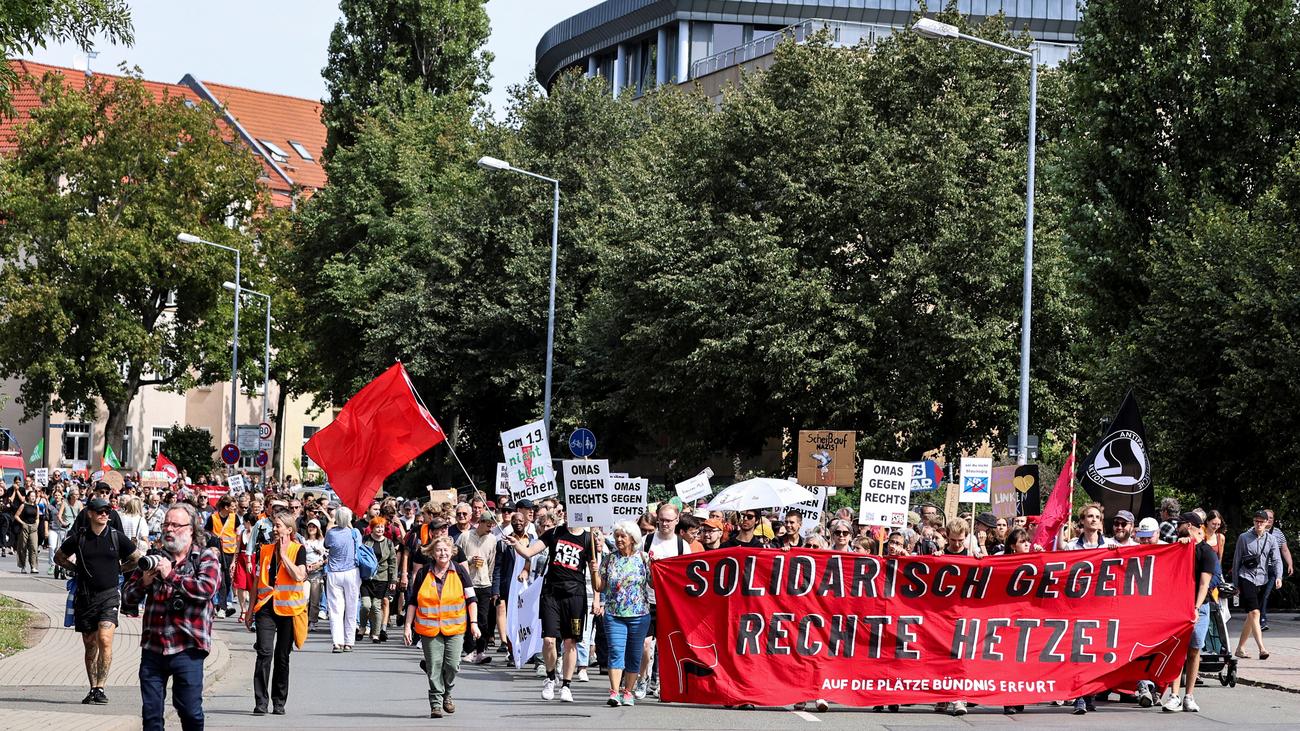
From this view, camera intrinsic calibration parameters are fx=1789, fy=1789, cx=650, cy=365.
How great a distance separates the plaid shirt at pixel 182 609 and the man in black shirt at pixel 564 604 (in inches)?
195

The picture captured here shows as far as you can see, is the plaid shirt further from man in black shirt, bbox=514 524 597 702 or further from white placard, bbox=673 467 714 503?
white placard, bbox=673 467 714 503

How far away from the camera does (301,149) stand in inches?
3848

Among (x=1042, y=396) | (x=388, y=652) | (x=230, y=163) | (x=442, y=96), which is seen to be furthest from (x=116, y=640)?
(x=230, y=163)

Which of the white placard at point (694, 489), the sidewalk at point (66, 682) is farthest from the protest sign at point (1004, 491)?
the sidewalk at point (66, 682)

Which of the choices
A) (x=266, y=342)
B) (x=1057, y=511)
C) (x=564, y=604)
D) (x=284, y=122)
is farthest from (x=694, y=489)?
(x=284, y=122)

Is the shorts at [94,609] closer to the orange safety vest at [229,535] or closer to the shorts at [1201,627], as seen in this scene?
the shorts at [1201,627]

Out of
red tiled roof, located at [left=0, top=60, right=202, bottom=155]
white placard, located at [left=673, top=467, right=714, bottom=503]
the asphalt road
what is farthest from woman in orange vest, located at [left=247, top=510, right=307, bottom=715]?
red tiled roof, located at [left=0, top=60, right=202, bottom=155]

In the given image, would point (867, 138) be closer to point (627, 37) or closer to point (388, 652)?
point (388, 652)

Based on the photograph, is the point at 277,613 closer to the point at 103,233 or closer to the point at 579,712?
the point at 579,712

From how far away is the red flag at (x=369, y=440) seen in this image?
69.6 ft

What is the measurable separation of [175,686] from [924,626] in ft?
21.2

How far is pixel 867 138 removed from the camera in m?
37.1

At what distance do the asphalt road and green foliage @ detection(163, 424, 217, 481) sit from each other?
→ 180 feet

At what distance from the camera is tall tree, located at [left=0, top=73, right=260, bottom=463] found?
61031 mm
